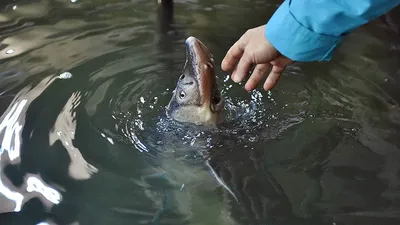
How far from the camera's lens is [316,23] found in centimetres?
107

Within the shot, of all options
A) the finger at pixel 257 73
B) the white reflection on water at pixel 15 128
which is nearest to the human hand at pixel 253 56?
the finger at pixel 257 73

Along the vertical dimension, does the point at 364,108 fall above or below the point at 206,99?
below

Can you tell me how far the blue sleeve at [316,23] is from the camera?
101 cm

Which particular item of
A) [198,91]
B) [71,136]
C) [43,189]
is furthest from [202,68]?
[43,189]

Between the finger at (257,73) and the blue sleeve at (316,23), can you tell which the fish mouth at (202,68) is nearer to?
the finger at (257,73)

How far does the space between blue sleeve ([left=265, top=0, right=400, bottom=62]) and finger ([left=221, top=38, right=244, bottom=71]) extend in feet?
0.39

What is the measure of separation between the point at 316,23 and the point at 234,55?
0.27 m

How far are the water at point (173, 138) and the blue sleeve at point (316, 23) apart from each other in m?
0.43

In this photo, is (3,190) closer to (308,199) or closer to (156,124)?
(156,124)

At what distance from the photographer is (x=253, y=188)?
1424 mm

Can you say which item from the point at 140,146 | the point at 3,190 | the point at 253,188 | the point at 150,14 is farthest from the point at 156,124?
the point at 150,14

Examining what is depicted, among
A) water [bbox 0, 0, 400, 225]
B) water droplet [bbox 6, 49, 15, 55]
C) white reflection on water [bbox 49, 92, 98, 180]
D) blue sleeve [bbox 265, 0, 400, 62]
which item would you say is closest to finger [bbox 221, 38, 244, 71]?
blue sleeve [bbox 265, 0, 400, 62]

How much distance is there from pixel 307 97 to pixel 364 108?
0.18m

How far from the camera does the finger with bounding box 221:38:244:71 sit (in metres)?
1.27
